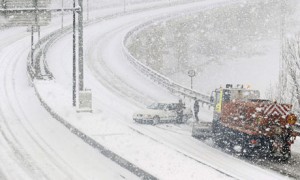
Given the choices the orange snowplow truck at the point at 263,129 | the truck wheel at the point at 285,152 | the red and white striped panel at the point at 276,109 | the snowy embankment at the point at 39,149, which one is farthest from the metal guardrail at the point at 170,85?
the truck wheel at the point at 285,152

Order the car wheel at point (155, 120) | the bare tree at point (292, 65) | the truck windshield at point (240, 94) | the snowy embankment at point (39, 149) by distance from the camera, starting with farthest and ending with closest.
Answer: the bare tree at point (292, 65), the car wheel at point (155, 120), the truck windshield at point (240, 94), the snowy embankment at point (39, 149)

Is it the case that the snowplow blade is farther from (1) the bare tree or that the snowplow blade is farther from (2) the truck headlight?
(1) the bare tree

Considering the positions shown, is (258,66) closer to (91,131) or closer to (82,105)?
(82,105)

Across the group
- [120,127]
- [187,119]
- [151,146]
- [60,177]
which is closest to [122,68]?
[187,119]

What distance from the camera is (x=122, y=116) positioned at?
30.6 metres

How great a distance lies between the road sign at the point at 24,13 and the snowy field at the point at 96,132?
4.84 meters

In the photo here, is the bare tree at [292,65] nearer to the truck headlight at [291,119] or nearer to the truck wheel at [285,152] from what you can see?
the truck headlight at [291,119]

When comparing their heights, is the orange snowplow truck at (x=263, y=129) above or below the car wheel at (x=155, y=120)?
above

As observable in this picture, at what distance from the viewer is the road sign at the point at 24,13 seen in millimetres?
24672

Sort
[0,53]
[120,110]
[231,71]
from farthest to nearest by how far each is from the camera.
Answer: [231,71] < [0,53] < [120,110]

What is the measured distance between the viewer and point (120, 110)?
3225 cm

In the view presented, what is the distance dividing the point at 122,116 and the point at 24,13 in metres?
9.00

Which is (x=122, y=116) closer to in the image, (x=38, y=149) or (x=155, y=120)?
(x=155, y=120)

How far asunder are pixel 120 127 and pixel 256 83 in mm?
45956
